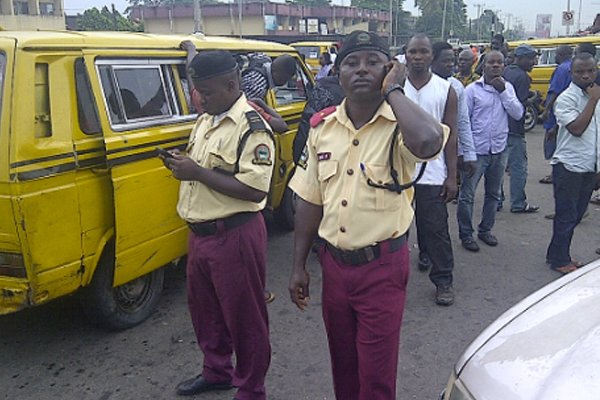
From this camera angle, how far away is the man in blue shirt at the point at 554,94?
260 inches

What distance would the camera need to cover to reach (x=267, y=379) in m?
3.33

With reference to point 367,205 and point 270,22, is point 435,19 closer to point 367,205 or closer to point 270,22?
point 270,22

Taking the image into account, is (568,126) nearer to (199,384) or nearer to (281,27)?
(199,384)

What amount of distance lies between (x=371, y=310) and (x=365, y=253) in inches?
8.9

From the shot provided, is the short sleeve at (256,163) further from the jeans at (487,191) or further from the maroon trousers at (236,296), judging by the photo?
the jeans at (487,191)

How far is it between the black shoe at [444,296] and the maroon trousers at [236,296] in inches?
70.7

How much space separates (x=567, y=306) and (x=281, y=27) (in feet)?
177

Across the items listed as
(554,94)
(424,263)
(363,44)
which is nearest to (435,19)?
(554,94)

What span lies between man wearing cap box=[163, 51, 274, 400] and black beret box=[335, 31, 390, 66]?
2.25ft

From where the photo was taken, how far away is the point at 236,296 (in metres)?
2.82

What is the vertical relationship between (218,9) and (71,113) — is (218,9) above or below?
above

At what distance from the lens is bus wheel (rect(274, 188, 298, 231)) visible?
18.7 ft

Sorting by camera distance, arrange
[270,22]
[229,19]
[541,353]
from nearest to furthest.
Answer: [541,353] < [229,19] < [270,22]

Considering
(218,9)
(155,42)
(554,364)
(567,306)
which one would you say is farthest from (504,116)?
(218,9)
